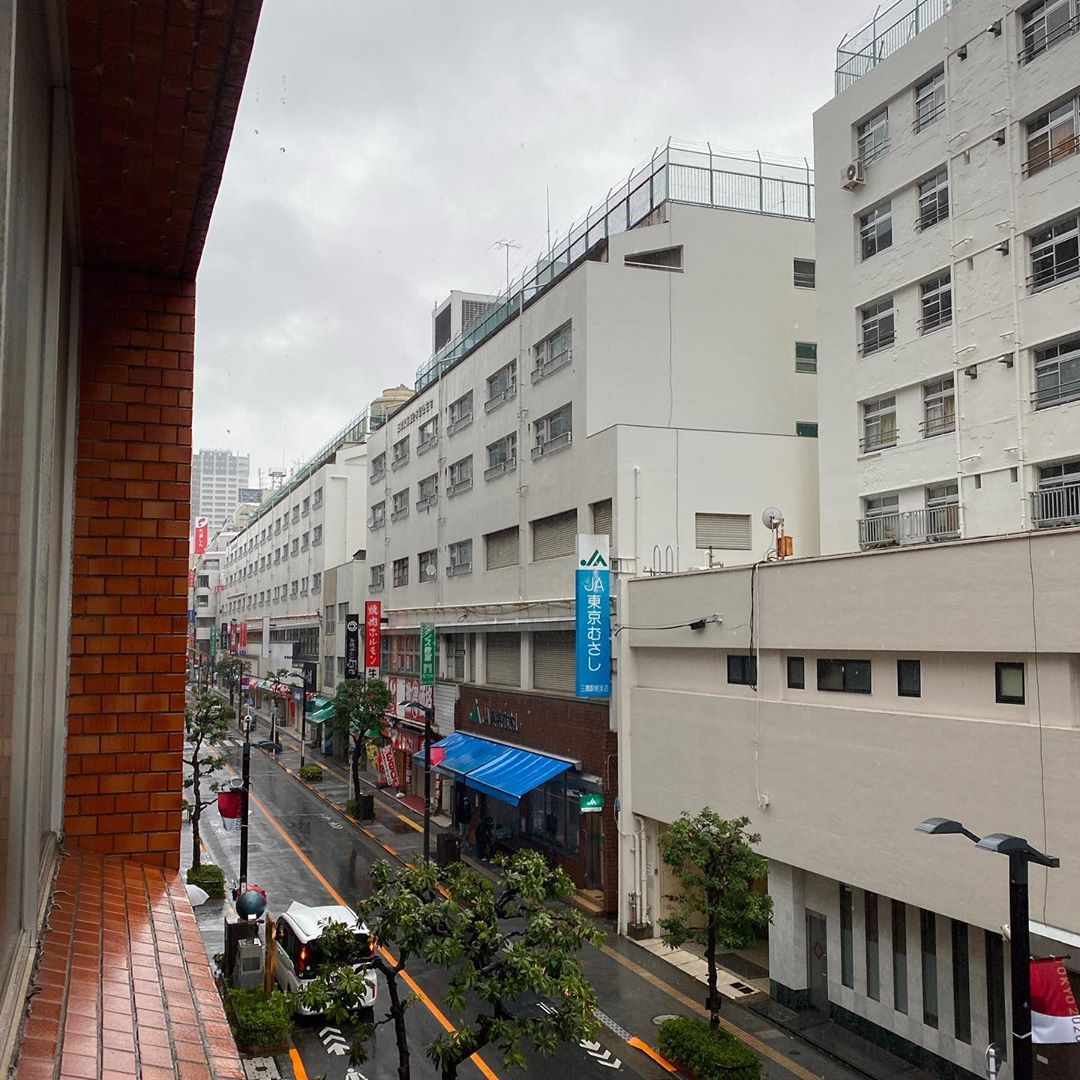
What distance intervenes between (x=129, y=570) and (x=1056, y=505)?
20928 millimetres

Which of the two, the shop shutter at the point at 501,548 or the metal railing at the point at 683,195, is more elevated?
the metal railing at the point at 683,195

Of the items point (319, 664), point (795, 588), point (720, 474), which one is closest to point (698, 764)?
point (795, 588)

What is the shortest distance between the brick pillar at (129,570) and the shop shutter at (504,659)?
2791 cm

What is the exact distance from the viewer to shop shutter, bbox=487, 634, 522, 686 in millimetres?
34562

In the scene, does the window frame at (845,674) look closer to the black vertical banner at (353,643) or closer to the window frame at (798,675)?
the window frame at (798,675)

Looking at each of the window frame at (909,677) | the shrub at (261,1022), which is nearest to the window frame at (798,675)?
the window frame at (909,677)

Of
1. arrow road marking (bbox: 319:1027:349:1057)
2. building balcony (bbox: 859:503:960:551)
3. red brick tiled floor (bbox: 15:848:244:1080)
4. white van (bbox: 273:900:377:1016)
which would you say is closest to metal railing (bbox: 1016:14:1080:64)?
building balcony (bbox: 859:503:960:551)

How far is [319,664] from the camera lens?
64.9m

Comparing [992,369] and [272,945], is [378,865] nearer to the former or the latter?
[272,945]

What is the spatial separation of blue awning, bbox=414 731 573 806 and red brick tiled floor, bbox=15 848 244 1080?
74.9ft

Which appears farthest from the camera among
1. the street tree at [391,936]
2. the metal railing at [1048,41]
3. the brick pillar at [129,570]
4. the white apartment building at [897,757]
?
the metal railing at [1048,41]

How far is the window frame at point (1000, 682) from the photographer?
15172 millimetres

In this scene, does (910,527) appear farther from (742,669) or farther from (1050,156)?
(1050,156)

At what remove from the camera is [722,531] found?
2842 centimetres
